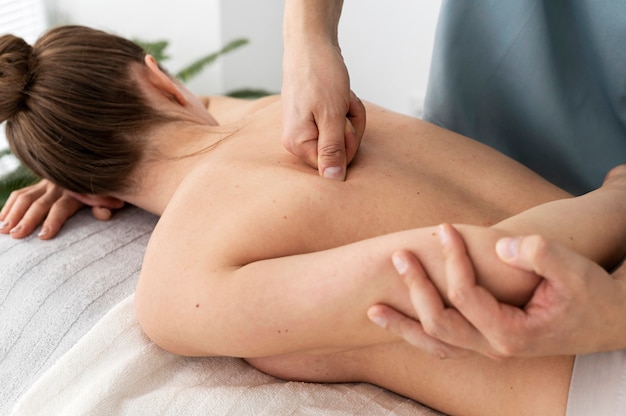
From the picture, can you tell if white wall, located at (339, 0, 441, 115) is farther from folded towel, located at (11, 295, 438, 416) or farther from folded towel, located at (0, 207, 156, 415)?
folded towel, located at (11, 295, 438, 416)

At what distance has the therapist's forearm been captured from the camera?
4.04ft

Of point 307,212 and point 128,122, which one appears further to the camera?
point 128,122

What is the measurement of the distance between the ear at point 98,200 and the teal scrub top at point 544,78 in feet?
2.40

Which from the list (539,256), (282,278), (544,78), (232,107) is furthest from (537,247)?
(232,107)

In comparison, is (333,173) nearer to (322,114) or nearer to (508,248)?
(322,114)

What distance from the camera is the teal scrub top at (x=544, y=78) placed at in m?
1.33

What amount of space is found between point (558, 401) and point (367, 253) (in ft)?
1.10

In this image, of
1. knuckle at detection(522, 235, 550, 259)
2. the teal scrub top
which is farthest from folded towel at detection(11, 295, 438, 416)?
the teal scrub top

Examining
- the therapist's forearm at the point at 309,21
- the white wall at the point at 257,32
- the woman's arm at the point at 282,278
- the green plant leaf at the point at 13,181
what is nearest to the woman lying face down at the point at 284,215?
the woman's arm at the point at 282,278

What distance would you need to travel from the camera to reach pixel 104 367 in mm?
1090

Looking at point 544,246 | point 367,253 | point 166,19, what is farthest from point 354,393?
point 166,19

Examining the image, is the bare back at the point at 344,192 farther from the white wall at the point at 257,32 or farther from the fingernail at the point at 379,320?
the white wall at the point at 257,32

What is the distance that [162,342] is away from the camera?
108 centimetres

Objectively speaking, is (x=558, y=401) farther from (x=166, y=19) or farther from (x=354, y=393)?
(x=166, y=19)
